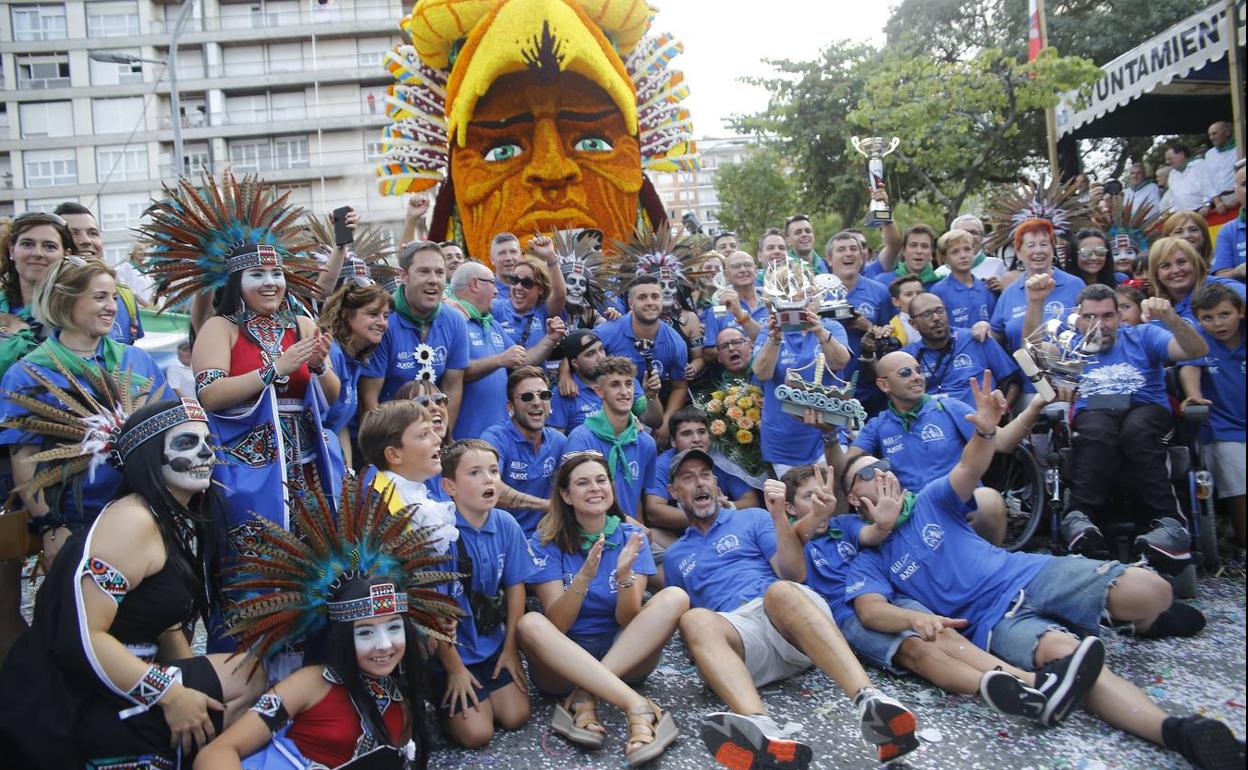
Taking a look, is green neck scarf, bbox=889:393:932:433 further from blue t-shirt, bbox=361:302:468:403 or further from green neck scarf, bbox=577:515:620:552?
blue t-shirt, bbox=361:302:468:403

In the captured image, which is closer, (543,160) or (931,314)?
(931,314)

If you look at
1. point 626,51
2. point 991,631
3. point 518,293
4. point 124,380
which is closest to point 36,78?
point 626,51

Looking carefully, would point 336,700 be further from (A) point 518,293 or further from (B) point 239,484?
(A) point 518,293

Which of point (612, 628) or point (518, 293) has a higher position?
point (518, 293)

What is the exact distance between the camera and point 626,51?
8500 millimetres

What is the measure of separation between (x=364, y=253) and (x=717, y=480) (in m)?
2.82

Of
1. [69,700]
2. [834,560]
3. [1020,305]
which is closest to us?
[69,700]

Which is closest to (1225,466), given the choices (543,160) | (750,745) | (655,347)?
(750,745)

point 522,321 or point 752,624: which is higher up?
point 522,321

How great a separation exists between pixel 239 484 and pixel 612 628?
1605 mm

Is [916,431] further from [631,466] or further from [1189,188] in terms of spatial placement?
[1189,188]

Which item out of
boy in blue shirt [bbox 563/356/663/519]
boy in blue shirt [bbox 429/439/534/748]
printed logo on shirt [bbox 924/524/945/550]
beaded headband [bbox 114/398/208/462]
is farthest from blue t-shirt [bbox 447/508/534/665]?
printed logo on shirt [bbox 924/524/945/550]

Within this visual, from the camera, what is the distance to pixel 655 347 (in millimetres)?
6008

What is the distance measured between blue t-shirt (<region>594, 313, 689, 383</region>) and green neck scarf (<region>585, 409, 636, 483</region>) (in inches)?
38.8
